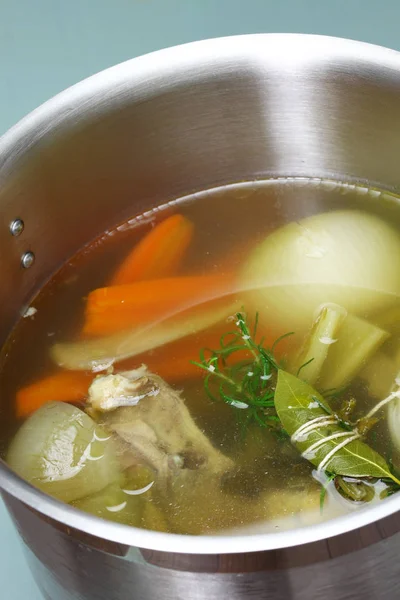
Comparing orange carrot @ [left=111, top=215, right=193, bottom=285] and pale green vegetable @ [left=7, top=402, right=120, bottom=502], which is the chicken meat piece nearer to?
→ pale green vegetable @ [left=7, top=402, right=120, bottom=502]

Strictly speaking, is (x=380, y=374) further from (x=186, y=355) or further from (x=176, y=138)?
(x=176, y=138)

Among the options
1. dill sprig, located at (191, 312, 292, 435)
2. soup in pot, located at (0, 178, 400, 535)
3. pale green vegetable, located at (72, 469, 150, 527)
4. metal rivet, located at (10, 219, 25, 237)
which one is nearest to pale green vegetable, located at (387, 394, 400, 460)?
soup in pot, located at (0, 178, 400, 535)

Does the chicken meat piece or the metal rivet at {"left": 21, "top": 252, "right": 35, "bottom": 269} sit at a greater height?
the metal rivet at {"left": 21, "top": 252, "right": 35, "bottom": 269}

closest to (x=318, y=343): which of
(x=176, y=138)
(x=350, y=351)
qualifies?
(x=350, y=351)

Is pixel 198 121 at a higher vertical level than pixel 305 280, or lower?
higher

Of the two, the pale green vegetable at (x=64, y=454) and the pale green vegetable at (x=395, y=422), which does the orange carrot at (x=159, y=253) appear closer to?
the pale green vegetable at (x=64, y=454)

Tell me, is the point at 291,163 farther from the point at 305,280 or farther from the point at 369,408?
the point at 369,408

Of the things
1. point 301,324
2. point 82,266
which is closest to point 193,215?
point 82,266
